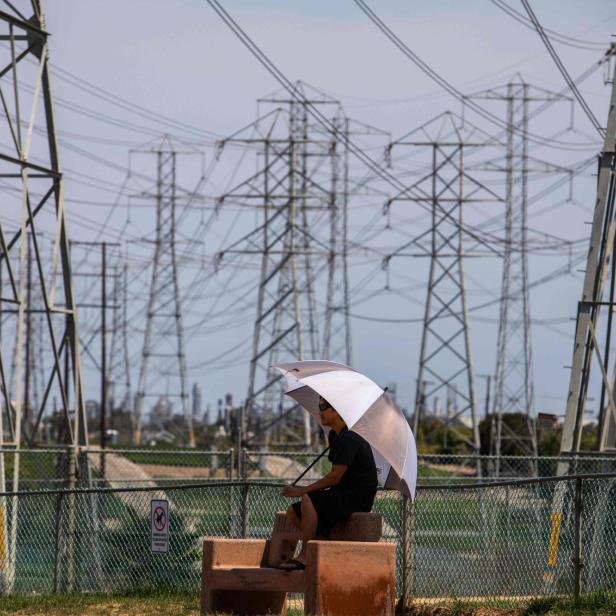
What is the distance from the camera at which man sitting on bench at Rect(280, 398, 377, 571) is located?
10906mm

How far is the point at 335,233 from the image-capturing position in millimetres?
59625

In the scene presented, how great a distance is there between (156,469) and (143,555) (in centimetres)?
3924

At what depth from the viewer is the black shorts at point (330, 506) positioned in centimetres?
1101

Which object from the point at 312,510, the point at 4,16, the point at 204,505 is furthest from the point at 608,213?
the point at 312,510

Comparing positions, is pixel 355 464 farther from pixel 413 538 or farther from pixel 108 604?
pixel 108 604

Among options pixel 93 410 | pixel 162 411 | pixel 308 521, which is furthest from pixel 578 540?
pixel 93 410

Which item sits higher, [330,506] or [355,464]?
[355,464]

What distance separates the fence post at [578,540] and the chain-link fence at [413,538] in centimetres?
1

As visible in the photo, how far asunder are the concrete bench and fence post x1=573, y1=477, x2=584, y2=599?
5.92ft

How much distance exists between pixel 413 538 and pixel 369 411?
2.59 metres

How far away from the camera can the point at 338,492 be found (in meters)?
11.0

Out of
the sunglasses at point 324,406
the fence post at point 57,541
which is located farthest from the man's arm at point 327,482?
the fence post at point 57,541

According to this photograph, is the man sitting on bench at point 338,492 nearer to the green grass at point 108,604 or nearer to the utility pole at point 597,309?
the green grass at point 108,604

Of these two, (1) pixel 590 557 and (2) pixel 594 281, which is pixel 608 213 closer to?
(2) pixel 594 281
